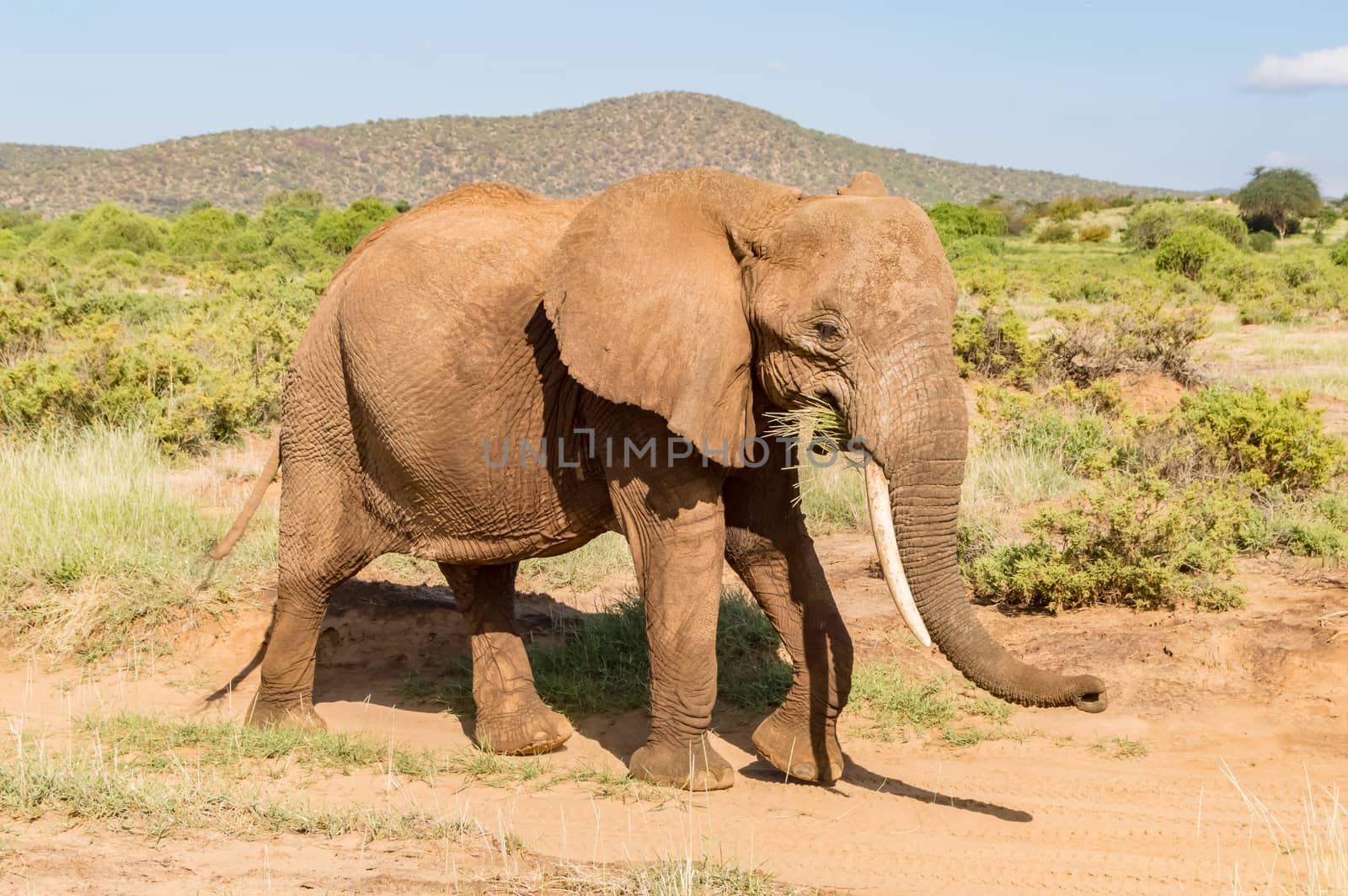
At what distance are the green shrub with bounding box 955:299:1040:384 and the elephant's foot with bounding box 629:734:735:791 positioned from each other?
905 centimetres

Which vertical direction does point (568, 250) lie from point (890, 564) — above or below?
above

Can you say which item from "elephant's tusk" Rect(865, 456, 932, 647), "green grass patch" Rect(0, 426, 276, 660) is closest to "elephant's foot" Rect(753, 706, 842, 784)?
"elephant's tusk" Rect(865, 456, 932, 647)

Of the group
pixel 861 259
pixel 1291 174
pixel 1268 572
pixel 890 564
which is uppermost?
pixel 1291 174

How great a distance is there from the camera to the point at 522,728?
19.0ft


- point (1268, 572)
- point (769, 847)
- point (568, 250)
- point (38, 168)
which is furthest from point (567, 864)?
point (38, 168)

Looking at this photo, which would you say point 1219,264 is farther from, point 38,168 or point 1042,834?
point 38,168

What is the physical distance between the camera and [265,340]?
13.1m

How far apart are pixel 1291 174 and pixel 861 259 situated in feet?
155

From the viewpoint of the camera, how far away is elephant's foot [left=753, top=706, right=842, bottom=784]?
5.27 m

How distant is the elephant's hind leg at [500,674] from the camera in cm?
580

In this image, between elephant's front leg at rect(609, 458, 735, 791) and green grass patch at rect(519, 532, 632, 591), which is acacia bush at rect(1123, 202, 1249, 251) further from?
elephant's front leg at rect(609, 458, 735, 791)

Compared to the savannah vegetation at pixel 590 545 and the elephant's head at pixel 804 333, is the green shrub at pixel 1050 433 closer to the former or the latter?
the savannah vegetation at pixel 590 545

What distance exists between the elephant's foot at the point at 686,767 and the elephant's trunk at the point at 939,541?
1327 millimetres

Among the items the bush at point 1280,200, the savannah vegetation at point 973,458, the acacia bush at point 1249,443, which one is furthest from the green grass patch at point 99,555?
the bush at point 1280,200
